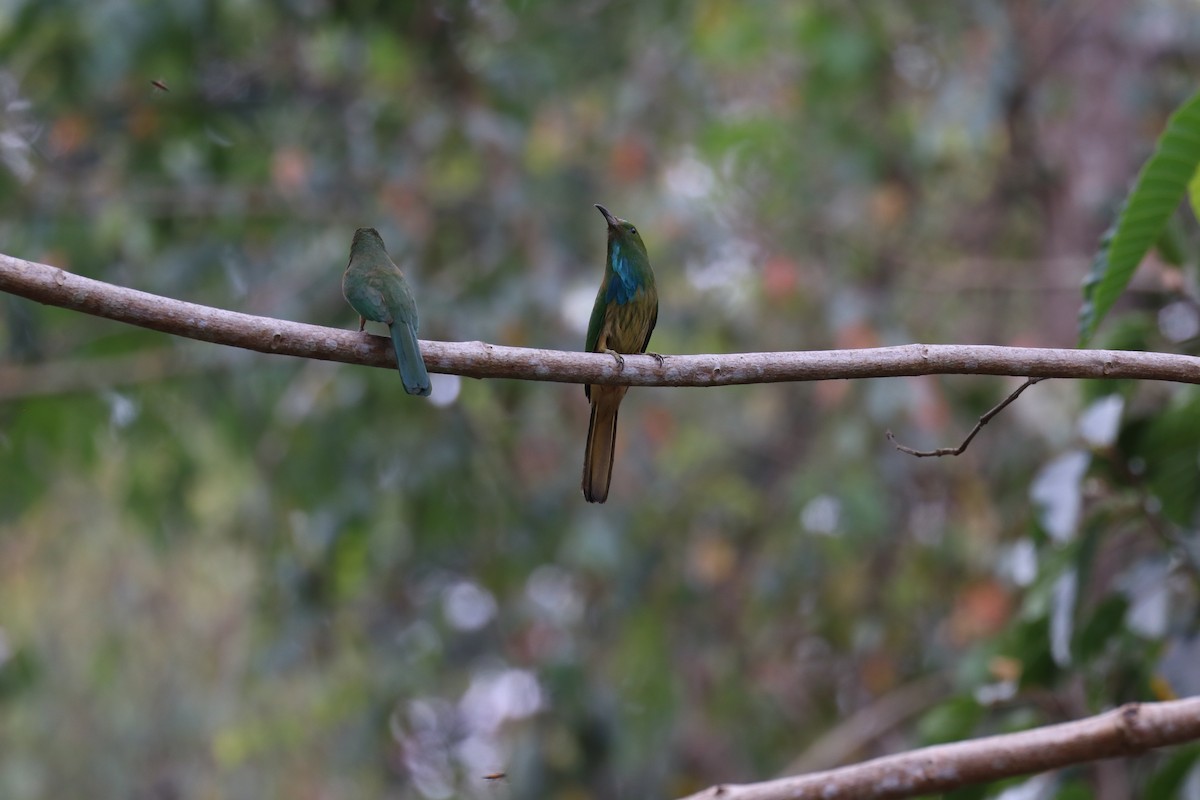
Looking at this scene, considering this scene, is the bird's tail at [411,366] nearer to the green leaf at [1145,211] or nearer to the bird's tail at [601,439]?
the bird's tail at [601,439]

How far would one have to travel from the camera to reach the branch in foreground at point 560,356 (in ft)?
7.69

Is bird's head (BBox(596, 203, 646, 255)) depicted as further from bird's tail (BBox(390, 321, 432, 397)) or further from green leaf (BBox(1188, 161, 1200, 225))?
green leaf (BBox(1188, 161, 1200, 225))

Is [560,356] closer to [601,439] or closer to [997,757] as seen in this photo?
[601,439]

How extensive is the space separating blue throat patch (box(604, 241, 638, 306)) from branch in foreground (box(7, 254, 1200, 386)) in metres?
1.16

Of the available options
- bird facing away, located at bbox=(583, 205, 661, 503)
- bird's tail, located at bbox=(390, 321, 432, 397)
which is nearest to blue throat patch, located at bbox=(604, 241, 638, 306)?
bird facing away, located at bbox=(583, 205, 661, 503)

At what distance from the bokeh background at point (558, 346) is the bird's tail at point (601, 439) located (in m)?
2.53

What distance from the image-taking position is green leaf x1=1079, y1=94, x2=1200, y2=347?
2869 mm

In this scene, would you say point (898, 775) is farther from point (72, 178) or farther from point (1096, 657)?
point (72, 178)

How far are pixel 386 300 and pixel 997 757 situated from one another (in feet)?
5.33

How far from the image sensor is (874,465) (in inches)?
286

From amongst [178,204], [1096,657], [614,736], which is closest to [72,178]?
[178,204]

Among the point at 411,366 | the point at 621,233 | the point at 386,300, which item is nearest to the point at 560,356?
the point at 411,366

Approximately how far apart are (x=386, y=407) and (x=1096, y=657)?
4.05 meters

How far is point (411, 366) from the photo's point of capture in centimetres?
257
